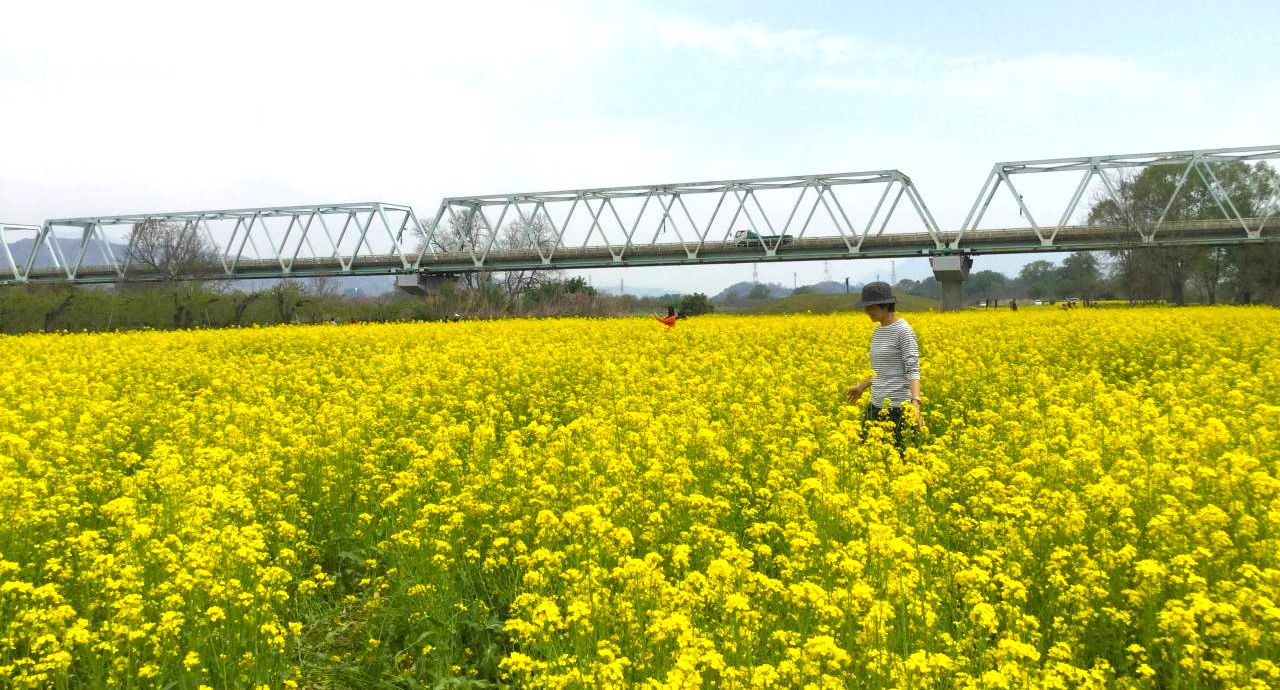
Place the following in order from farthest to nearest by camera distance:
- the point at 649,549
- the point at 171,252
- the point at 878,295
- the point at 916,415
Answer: the point at 171,252
the point at 878,295
the point at 916,415
the point at 649,549

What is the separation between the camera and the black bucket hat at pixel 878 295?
7.74 metres

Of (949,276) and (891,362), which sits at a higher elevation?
(949,276)

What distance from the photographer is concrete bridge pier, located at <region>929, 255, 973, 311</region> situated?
5350 cm

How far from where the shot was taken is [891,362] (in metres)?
8.10

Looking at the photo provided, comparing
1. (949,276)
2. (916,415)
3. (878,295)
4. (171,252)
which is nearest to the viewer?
(916,415)

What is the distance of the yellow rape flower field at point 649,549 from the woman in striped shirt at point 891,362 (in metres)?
0.39

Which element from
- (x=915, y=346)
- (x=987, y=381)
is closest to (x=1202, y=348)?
(x=987, y=381)

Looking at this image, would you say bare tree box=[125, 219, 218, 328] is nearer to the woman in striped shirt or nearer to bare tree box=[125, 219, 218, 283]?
bare tree box=[125, 219, 218, 283]

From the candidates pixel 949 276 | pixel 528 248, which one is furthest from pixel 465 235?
pixel 949 276

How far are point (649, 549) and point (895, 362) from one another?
372 centimetres

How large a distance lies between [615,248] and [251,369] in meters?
49.8

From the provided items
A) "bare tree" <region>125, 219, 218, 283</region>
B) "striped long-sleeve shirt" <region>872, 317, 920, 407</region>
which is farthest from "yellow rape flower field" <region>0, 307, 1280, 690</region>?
"bare tree" <region>125, 219, 218, 283</region>

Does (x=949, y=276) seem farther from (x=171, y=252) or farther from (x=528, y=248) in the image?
(x=171, y=252)

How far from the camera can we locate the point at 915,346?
7926 millimetres
